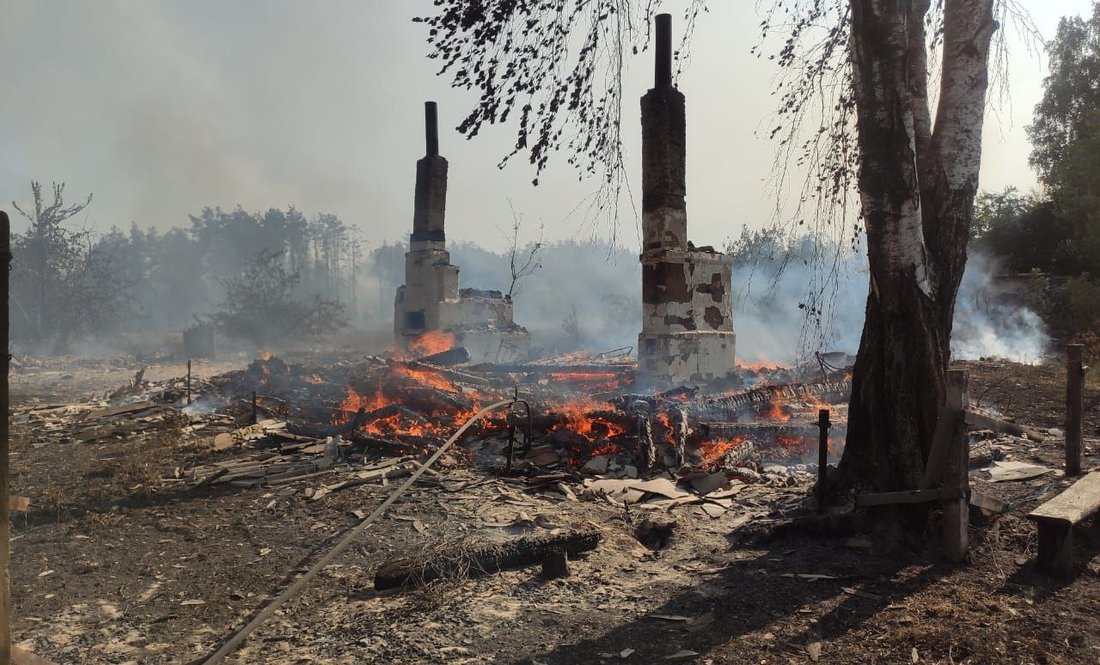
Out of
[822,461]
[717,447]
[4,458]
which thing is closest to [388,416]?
[717,447]

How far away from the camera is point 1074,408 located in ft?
20.2

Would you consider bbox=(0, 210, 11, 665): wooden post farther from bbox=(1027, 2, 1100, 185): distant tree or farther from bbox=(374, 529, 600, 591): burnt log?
bbox=(1027, 2, 1100, 185): distant tree

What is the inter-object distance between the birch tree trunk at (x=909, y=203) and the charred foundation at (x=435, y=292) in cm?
1681

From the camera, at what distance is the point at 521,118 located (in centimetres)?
534

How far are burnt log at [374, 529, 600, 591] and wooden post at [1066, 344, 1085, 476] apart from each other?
4.97 metres

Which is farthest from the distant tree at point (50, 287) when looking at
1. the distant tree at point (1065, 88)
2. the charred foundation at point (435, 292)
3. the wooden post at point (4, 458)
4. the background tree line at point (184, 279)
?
the distant tree at point (1065, 88)

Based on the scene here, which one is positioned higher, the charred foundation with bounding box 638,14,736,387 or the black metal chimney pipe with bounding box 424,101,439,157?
the black metal chimney pipe with bounding box 424,101,439,157

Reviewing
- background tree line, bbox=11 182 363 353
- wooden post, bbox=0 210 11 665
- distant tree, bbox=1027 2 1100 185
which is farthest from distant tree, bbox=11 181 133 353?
distant tree, bbox=1027 2 1100 185

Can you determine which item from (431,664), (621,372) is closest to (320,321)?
(621,372)

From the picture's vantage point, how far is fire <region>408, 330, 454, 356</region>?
21.1m

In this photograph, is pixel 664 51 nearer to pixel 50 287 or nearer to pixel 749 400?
pixel 749 400

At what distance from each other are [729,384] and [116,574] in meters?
12.1

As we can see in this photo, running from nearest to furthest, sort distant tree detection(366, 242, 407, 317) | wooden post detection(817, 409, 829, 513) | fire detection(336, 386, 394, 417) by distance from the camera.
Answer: wooden post detection(817, 409, 829, 513) → fire detection(336, 386, 394, 417) → distant tree detection(366, 242, 407, 317)

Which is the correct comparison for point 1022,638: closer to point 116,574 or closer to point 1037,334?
point 116,574
